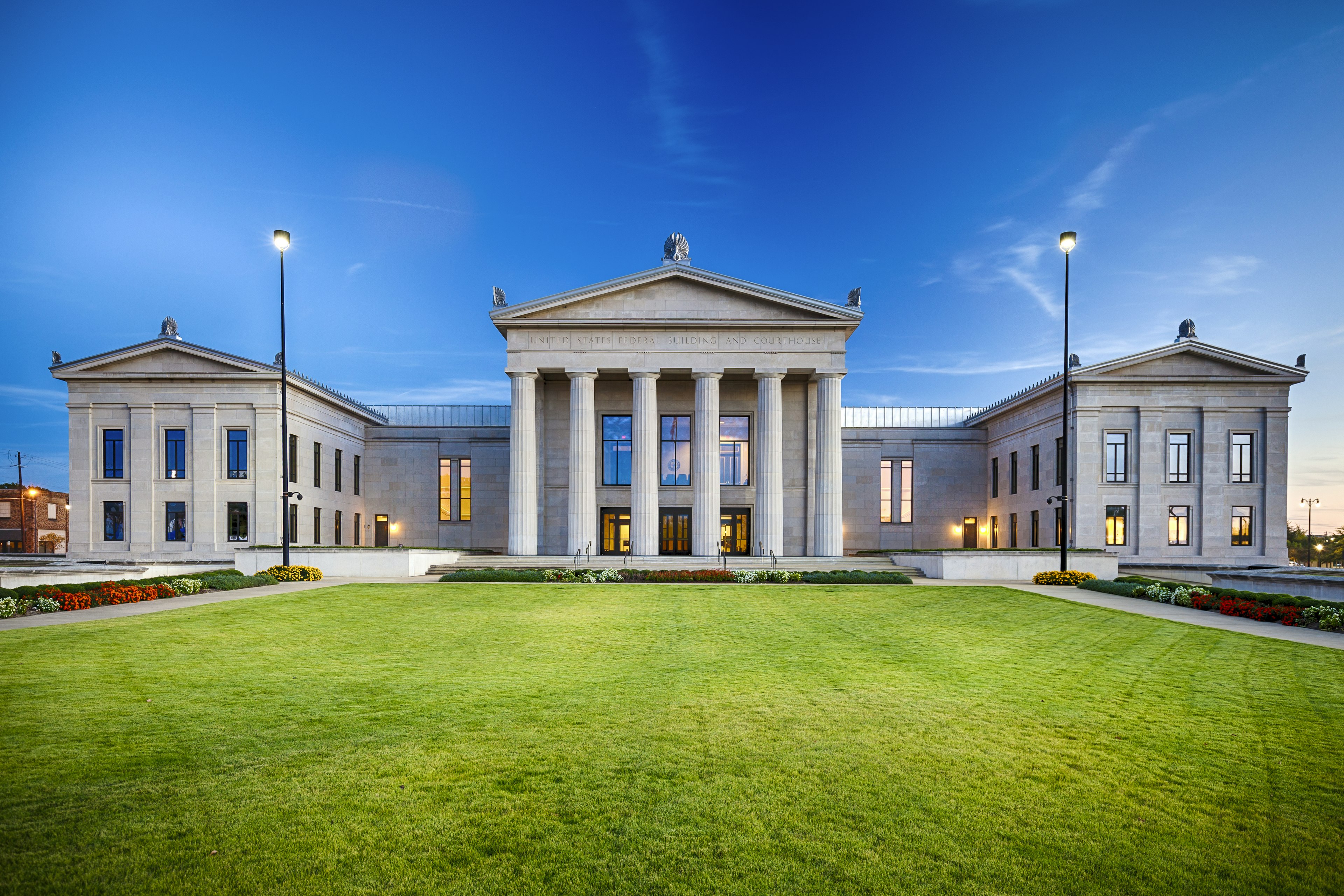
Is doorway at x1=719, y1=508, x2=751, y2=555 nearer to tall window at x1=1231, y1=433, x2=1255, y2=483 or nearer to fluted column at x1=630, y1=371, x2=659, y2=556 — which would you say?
fluted column at x1=630, y1=371, x2=659, y2=556

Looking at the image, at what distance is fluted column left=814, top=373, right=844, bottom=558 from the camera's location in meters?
40.9

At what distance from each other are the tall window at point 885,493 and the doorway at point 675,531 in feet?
54.5

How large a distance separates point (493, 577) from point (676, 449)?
60.0 ft

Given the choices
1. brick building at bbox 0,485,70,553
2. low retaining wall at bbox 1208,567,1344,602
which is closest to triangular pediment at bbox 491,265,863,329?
low retaining wall at bbox 1208,567,1344,602

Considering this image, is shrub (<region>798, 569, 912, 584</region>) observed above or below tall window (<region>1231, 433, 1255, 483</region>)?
below

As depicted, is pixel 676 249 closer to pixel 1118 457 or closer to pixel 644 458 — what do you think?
pixel 644 458

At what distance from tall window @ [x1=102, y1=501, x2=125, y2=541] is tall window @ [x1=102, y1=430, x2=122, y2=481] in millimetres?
385

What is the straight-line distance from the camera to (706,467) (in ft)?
135

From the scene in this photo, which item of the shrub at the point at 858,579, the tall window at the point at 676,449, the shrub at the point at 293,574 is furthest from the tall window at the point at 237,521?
the shrub at the point at 858,579

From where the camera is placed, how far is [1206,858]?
533 centimetres

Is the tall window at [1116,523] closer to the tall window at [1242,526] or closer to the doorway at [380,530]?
the tall window at [1242,526]

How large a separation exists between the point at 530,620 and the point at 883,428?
136 feet

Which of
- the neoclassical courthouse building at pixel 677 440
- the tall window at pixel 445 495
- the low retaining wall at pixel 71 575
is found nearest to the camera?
the low retaining wall at pixel 71 575

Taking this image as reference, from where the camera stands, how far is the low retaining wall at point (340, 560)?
33.8m
